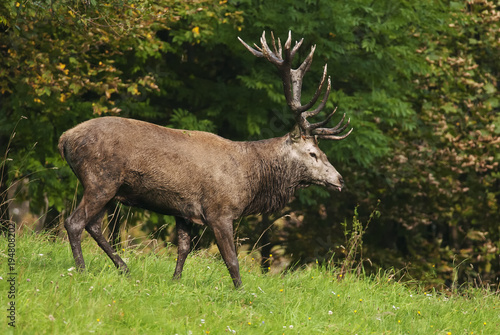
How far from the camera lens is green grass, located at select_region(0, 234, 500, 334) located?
5.65 meters

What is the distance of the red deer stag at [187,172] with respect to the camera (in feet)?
22.2

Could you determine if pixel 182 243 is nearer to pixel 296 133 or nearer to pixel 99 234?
A: pixel 99 234

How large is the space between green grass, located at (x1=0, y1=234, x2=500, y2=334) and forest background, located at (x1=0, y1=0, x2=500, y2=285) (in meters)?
0.54

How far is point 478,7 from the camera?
54.4 feet

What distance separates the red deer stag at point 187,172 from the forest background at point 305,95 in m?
1.18

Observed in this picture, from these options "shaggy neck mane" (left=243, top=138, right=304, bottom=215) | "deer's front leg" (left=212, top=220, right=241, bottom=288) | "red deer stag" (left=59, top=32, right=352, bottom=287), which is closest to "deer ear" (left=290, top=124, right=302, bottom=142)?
"red deer stag" (left=59, top=32, right=352, bottom=287)

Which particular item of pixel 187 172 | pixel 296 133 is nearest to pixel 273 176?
pixel 296 133

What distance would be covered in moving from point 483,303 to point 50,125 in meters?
7.54

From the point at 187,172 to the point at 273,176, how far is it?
1173 mm

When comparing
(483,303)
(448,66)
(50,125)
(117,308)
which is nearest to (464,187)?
(448,66)

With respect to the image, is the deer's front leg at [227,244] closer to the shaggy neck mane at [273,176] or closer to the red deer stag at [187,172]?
the red deer stag at [187,172]

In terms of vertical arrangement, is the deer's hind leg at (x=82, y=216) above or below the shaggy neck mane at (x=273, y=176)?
below

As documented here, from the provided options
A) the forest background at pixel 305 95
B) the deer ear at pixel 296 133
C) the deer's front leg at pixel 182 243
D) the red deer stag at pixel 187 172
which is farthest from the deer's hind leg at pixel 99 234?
the deer ear at pixel 296 133

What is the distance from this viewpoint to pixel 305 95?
1298 cm
